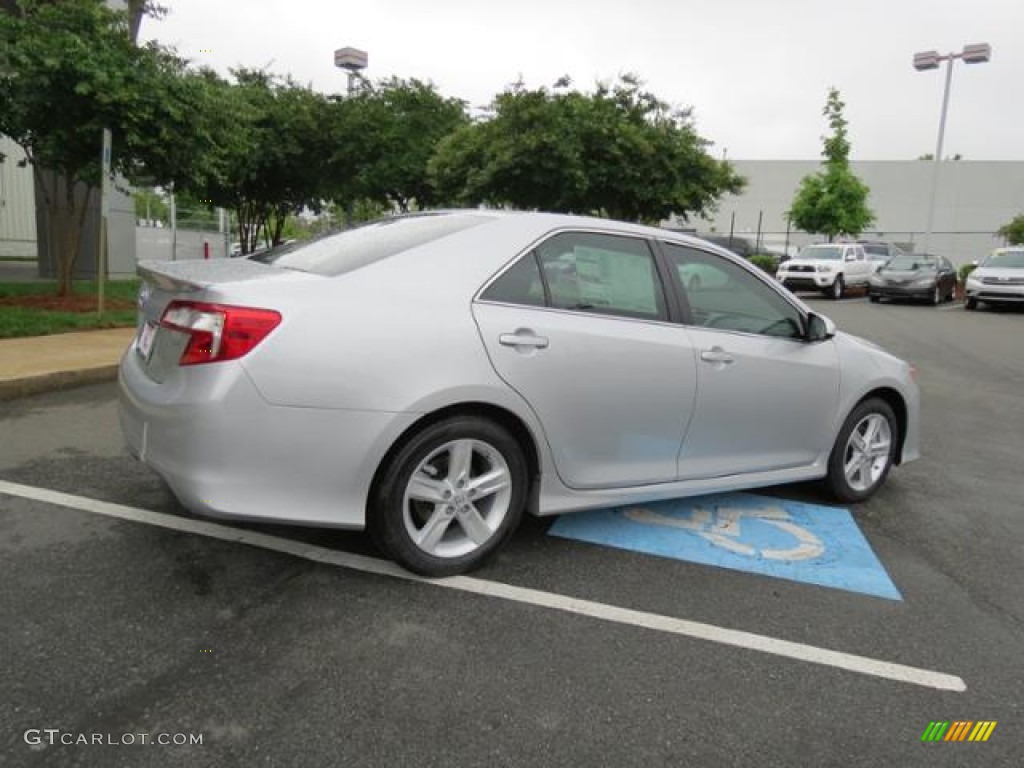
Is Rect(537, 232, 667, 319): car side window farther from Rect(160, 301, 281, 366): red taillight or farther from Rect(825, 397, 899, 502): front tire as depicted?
Rect(825, 397, 899, 502): front tire

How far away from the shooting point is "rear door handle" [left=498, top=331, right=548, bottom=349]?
3.23 metres

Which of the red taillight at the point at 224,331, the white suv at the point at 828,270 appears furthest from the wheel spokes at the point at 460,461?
the white suv at the point at 828,270

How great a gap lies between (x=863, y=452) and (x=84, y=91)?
9.29 m

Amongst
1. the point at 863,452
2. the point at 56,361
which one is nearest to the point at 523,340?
the point at 863,452

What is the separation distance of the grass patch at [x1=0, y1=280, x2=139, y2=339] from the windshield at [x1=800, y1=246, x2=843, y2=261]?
19662 mm

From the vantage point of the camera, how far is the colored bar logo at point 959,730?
2453mm

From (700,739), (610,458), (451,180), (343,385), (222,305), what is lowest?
(700,739)

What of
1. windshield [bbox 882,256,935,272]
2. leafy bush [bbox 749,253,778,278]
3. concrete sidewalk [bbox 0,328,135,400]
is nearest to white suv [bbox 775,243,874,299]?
windshield [bbox 882,256,935,272]

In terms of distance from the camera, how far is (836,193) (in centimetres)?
3209

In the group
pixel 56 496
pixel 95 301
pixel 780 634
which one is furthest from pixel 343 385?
pixel 95 301

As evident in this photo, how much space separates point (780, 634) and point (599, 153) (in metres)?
18.0

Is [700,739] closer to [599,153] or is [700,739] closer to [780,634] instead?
[780,634]

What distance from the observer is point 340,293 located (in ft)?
9.86

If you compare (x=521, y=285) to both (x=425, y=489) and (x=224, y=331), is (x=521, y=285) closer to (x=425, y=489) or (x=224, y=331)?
(x=425, y=489)
